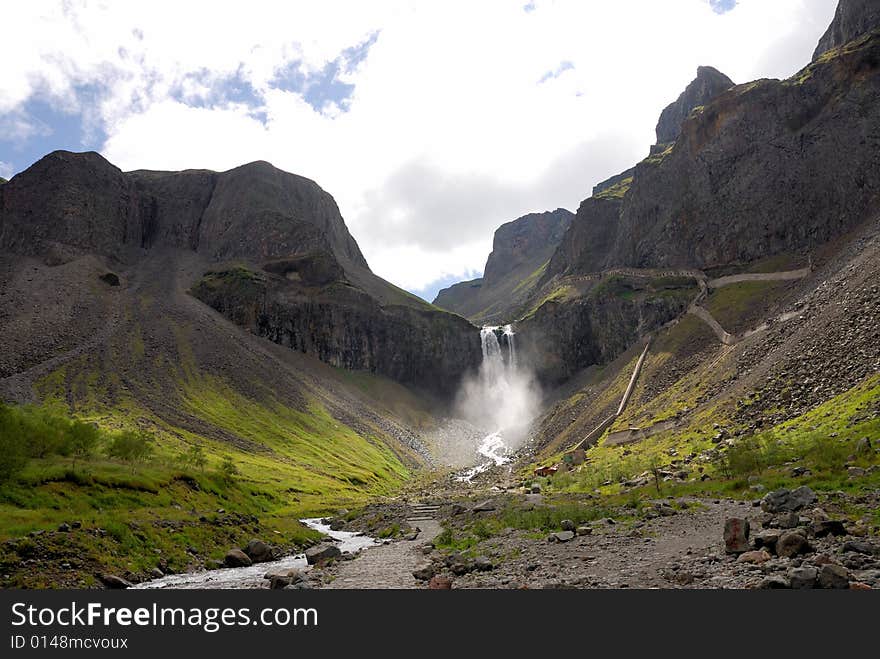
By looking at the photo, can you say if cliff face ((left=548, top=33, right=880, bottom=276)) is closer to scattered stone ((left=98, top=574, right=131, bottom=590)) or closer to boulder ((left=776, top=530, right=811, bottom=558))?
boulder ((left=776, top=530, right=811, bottom=558))

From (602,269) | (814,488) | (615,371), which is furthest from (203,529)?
(602,269)

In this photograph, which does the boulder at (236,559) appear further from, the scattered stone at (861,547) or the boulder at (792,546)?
the scattered stone at (861,547)

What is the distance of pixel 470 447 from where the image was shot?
146 meters

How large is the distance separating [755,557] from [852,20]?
199 m

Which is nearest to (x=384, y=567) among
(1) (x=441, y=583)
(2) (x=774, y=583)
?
(1) (x=441, y=583)

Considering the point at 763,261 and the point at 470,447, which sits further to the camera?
the point at 470,447

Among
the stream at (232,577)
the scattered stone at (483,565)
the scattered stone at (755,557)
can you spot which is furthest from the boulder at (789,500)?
the stream at (232,577)

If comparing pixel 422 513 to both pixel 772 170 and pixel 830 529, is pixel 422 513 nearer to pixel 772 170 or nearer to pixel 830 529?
pixel 830 529

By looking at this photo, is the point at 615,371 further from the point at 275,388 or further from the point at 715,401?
→ the point at 275,388

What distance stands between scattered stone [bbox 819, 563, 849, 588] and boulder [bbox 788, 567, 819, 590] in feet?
0.68

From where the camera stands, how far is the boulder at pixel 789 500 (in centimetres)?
2350

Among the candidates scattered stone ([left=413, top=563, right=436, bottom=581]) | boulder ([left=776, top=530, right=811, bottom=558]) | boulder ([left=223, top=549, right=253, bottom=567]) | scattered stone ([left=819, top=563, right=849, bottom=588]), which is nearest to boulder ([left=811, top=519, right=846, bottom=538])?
boulder ([left=776, top=530, right=811, bottom=558])

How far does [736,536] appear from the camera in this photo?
17922 millimetres

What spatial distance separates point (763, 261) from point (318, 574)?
430ft
